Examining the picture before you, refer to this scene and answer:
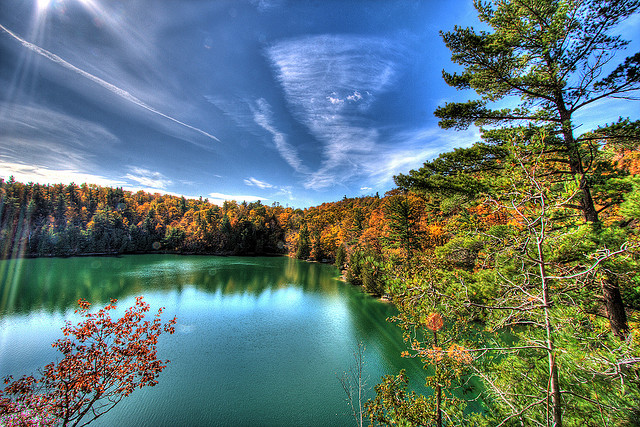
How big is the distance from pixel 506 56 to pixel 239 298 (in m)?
20.8

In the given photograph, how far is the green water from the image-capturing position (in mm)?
7031

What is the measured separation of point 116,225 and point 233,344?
5288 cm

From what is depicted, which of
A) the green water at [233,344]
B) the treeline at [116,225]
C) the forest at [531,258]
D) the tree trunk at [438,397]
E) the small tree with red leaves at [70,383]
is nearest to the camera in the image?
the forest at [531,258]

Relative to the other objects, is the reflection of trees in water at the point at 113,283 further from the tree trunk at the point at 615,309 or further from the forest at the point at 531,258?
the tree trunk at the point at 615,309

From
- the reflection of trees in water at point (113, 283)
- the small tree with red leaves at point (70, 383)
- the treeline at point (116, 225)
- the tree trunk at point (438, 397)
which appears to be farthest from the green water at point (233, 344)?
the treeline at point (116, 225)

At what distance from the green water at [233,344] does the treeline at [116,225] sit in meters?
23.7

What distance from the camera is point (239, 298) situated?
19172 mm

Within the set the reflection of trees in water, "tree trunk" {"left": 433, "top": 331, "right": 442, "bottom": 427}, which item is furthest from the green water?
"tree trunk" {"left": 433, "top": 331, "right": 442, "bottom": 427}

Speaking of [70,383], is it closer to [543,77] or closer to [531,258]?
[531,258]

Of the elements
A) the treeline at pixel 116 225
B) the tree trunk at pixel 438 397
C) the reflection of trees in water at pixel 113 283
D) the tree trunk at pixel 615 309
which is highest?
the treeline at pixel 116 225

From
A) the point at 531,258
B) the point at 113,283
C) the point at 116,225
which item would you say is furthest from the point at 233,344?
the point at 116,225

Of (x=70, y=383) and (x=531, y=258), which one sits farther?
(x=70, y=383)

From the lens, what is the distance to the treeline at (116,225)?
131 ft

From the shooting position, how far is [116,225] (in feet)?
156
